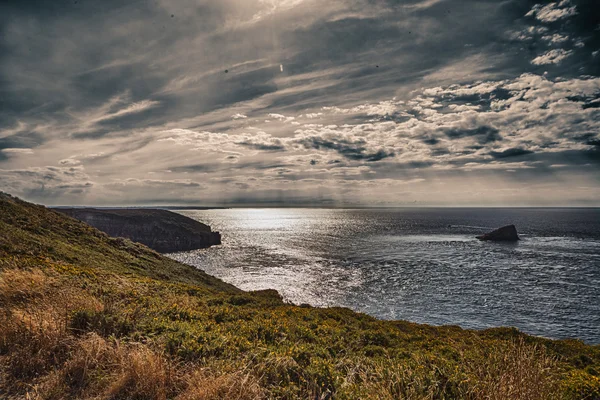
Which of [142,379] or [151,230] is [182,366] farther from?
[151,230]

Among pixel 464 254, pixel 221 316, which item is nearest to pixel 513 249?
pixel 464 254

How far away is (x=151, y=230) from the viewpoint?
101 metres

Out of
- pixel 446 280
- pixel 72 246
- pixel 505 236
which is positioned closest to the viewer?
pixel 72 246

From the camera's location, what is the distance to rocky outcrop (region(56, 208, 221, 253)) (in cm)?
9736

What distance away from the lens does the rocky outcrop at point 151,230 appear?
9736cm

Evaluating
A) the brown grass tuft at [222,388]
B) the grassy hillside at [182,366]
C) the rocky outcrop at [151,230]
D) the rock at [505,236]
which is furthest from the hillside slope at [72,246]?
the rock at [505,236]

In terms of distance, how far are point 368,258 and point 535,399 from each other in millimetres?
65577

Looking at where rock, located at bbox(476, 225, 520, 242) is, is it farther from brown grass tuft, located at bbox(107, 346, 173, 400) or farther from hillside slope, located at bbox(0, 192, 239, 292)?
brown grass tuft, located at bbox(107, 346, 173, 400)

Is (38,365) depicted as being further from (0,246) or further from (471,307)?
(471,307)

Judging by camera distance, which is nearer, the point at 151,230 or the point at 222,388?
the point at 222,388

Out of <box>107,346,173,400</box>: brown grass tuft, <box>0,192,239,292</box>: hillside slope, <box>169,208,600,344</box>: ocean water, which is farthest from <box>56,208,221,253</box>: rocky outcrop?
<box>107,346,173,400</box>: brown grass tuft

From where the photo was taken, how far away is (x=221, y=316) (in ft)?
35.5

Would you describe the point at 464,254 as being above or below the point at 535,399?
below

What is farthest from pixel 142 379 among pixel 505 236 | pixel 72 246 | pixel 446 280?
pixel 505 236
